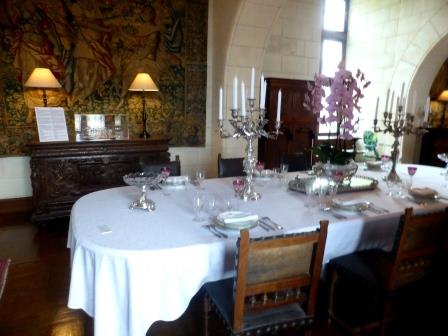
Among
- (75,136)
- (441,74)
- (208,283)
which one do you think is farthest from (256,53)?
(441,74)

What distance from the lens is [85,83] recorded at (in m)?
4.09

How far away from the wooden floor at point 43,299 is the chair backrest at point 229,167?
1.14m

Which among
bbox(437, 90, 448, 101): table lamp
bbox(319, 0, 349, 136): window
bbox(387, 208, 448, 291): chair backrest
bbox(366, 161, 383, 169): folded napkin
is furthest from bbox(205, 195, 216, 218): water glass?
bbox(437, 90, 448, 101): table lamp

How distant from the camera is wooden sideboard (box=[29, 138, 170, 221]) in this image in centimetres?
358

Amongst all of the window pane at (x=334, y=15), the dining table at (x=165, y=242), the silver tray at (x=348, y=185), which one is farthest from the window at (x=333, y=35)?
the dining table at (x=165, y=242)

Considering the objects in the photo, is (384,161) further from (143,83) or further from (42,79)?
(42,79)

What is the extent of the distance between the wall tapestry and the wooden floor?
1.42 m

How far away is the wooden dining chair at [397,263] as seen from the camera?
161cm

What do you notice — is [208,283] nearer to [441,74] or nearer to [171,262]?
[171,262]

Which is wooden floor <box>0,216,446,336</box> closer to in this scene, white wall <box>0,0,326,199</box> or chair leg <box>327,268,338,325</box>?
chair leg <box>327,268,338,325</box>

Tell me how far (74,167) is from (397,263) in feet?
11.0

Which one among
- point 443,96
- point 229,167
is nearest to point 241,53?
point 229,167

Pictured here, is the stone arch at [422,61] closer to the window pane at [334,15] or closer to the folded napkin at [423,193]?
the window pane at [334,15]

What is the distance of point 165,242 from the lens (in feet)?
Result: 4.85
